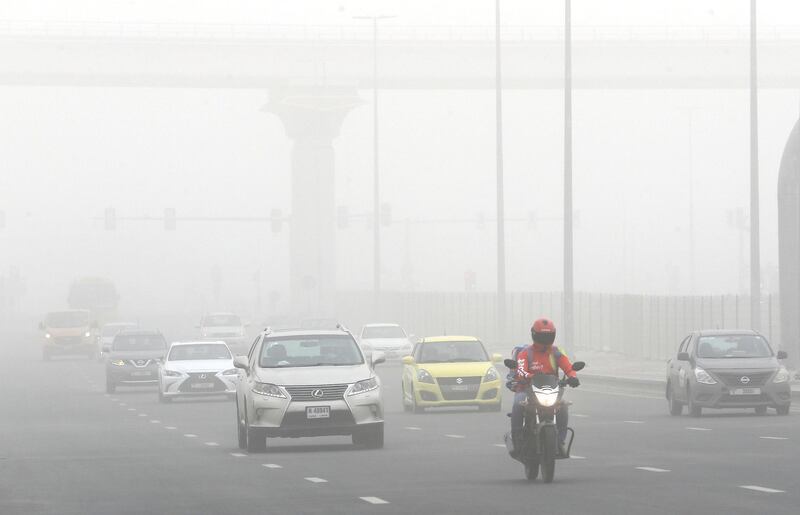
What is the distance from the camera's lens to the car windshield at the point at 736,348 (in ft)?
102

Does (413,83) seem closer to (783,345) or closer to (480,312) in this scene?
(480,312)

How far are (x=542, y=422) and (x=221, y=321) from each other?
5593 centimetres

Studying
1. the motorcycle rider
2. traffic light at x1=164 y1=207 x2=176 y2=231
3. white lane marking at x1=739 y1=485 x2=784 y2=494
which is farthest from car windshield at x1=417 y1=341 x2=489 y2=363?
traffic light at x1=164 y1=207 x2=176 y2=231

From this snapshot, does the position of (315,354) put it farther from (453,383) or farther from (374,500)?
(374,500)

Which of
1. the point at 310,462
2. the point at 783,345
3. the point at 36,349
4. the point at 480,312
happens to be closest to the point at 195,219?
the point at 36,349

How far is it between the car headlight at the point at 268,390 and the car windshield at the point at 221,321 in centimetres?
4869

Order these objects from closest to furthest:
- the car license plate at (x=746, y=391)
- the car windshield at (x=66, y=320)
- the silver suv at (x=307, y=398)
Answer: the silver suv at (x=307, y=398), the car license plate at (x=746, y=391), the car windshield at (x=66, y=320)

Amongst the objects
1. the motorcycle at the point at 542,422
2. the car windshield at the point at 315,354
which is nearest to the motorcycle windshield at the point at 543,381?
the motorcycle at the point at 542,422

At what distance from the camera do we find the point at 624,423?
29594 millimetres

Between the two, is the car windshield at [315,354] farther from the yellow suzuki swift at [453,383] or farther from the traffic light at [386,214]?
the traffic light at [386,214]

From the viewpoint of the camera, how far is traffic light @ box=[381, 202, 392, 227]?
314ft

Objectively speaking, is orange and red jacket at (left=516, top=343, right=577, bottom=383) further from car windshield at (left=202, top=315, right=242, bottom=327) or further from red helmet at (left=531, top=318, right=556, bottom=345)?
car windshield at (left=202, top=315, right=242, bottom=327)

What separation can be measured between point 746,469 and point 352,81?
80.8 metres

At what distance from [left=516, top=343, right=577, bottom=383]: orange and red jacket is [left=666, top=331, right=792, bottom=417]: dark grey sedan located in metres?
12.4
